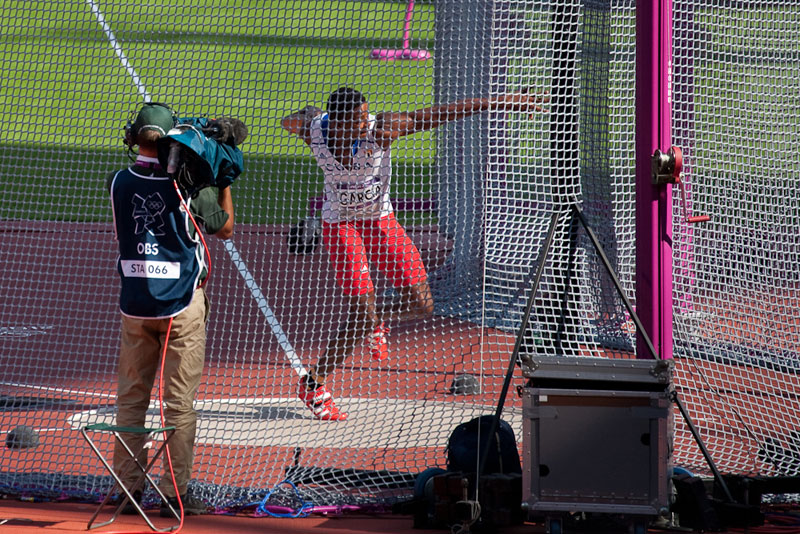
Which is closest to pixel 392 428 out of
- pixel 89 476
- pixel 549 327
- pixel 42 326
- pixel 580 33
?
pixel 549 327

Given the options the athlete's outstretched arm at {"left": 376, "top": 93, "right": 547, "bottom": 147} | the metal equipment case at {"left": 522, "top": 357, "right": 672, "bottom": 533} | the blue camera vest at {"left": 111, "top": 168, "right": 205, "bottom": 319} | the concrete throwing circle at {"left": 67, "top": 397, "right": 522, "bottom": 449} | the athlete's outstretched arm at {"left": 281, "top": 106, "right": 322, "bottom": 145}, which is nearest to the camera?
the metal equipment case at {"left": 522, "top": 357, "right": 672, "bottom": 533}

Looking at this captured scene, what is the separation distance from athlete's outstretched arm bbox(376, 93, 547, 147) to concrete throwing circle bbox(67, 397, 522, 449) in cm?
169

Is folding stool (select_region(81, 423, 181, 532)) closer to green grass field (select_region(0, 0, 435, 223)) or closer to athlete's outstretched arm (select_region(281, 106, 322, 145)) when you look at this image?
green grass field (select_region(0, 0, 435, 223))

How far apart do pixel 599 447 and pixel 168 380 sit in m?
2.10

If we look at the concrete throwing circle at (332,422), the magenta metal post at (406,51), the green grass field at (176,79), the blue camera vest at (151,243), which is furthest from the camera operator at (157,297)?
the magenta metal post at (406,51)

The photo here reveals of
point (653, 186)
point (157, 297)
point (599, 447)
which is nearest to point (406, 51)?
point (653, 186)

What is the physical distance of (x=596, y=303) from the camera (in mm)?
5996

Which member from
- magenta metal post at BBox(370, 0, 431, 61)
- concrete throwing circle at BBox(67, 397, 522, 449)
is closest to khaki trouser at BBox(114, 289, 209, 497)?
concrete throwing circle at BBox(67, 397, 522, 449)

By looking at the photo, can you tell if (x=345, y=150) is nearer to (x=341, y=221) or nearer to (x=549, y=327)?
(x=341, y=221)

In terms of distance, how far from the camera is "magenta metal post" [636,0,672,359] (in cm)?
504

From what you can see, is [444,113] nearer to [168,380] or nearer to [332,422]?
[332,422]

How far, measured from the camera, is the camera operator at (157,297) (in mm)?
4785

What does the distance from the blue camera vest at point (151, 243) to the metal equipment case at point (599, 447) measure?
1.80 metres

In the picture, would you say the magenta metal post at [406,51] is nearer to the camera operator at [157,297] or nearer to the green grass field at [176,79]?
the green grass field at [176,79]
